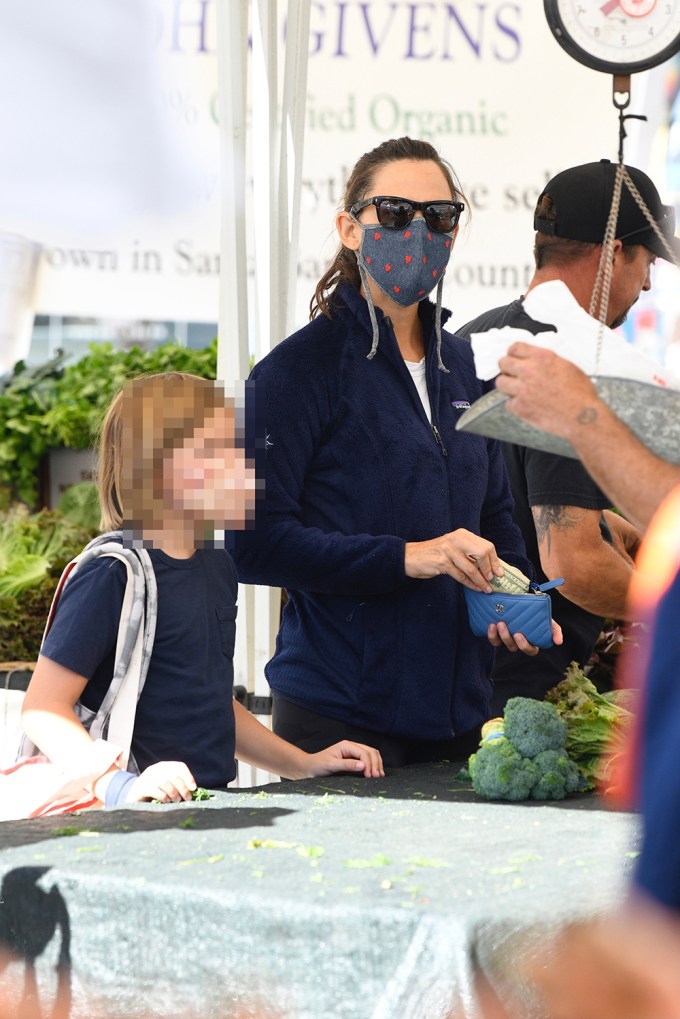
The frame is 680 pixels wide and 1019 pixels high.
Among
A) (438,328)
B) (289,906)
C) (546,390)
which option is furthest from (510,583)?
(289,906)

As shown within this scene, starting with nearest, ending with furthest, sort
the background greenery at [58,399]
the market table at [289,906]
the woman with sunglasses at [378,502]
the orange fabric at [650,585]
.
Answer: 1. the orange fabric at [650,585]
2. the market table at [289,906]
3. the woman with sunglasses at [378,502]
4. the background greenery at [58,399]

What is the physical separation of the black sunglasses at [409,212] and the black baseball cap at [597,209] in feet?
1.68

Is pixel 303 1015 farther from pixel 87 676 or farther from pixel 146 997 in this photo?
pixel 87 676

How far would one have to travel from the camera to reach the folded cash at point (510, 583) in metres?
2.38

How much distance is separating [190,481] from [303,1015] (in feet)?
3.11

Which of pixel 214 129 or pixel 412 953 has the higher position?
pixel 214 129

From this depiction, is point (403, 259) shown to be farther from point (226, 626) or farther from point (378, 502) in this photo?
point (226, 626)

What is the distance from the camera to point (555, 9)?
3.08 m

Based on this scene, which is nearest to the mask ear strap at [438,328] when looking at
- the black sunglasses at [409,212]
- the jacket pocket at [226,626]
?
the black sunglasses at [409,212]

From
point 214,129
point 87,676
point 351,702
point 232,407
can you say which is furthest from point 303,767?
point 214,129

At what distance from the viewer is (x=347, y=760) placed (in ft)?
7.79

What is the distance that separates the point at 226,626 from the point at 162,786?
0.40m

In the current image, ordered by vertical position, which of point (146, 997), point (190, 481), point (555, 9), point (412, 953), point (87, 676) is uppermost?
point (555, 9)

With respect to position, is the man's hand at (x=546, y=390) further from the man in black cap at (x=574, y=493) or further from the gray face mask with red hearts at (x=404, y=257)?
the man in black cap at (x=574, y=493)
